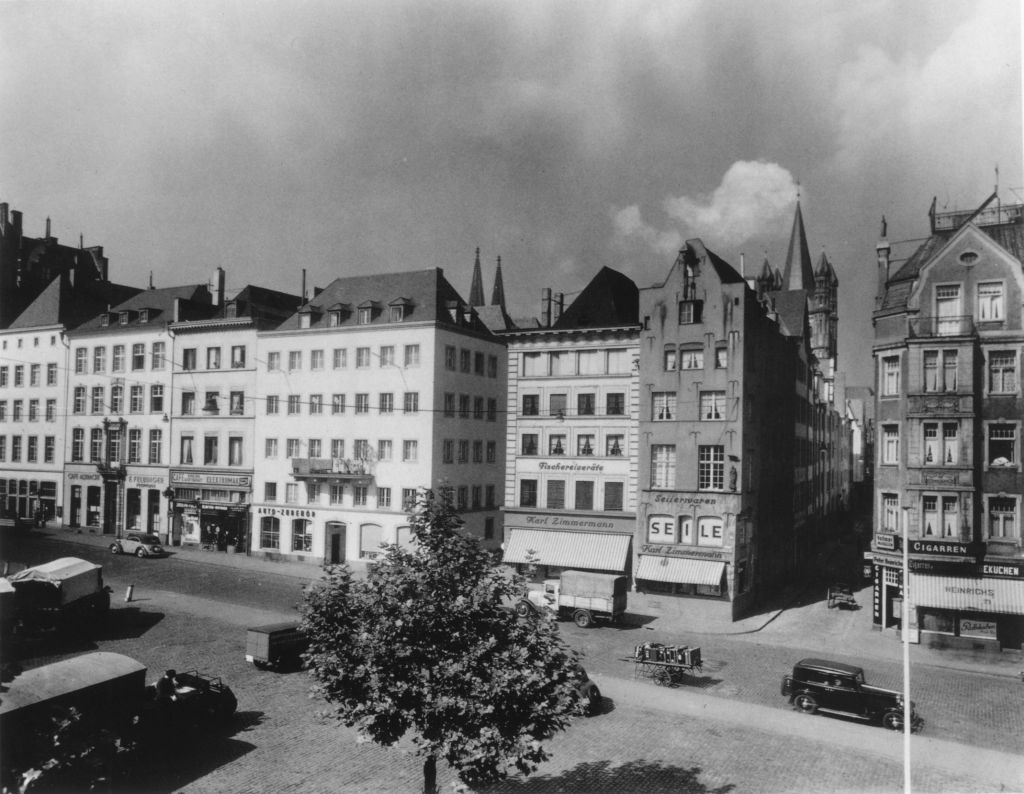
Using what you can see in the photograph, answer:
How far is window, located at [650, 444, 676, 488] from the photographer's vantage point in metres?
43.8

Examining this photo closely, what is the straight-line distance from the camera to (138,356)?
6200cm

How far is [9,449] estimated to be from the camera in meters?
69.7

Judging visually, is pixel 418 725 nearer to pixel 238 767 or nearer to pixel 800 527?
pixel 238 767

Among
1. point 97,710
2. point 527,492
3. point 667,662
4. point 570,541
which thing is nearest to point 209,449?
point 527,492

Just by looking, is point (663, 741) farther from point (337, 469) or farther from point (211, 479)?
point (211, 479)

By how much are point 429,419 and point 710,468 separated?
18.6 meters

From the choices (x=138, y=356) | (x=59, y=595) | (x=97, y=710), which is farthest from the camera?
(x=138, y=356)

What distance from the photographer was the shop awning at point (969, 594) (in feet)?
112

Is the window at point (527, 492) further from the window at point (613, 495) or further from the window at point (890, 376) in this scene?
the window at point (890, 376)

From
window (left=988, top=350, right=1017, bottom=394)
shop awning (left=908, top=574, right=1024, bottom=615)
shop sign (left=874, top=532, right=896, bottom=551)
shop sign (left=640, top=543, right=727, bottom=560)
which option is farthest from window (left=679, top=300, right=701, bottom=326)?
shop awning (left=908, top=574, right=1024, bottom=615)

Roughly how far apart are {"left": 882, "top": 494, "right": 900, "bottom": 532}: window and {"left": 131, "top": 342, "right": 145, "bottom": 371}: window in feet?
179

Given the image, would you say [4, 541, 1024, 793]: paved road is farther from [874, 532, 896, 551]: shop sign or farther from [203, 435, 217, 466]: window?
[203, 435, 217, 466]: window

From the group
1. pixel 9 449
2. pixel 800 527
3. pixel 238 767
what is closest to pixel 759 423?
pixel 800 527

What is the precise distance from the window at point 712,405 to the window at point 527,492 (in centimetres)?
1182
